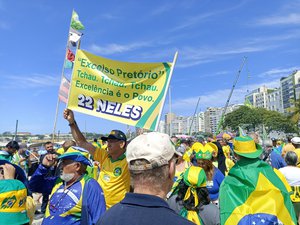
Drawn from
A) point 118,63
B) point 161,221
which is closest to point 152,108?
point 118,63

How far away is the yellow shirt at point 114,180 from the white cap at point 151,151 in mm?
2639

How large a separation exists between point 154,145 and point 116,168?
2779 millimetres

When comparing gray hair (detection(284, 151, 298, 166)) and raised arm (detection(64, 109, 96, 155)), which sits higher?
raised arm (detection(64, 109, 96, 155))

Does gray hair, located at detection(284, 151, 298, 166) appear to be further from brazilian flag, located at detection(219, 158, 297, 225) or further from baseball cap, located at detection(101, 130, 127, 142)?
baseball cap, located at detection(101, 130, 127, 142)

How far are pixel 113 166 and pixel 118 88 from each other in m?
1.30

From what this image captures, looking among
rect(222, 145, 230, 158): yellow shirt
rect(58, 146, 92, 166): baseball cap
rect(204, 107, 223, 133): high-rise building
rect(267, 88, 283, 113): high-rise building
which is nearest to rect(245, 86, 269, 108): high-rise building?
rect(267, 88, 283, 113): high-rise building

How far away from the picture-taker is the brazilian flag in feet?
8.87

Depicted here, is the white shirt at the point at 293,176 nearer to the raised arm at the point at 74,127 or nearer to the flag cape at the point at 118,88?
the flag cape at the point at 118,88

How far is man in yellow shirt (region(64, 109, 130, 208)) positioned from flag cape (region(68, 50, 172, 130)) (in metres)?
0.33

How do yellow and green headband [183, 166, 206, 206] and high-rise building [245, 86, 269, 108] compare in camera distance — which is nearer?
yellow and green headband [183, 166, 206, 206]

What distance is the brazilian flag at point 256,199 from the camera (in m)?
2.70

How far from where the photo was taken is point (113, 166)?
14.0 ft

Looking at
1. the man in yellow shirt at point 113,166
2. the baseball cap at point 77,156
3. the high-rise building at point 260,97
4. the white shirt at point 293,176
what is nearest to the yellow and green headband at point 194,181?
the baseball cap at point 77,156

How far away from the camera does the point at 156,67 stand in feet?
15.7
